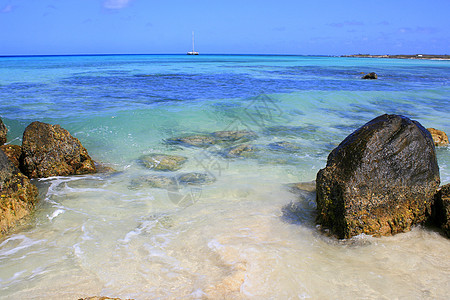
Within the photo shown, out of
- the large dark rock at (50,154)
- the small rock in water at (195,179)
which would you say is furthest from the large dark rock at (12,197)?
the small rock in water at (195,179)

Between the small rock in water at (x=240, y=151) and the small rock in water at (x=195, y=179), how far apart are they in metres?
1.36

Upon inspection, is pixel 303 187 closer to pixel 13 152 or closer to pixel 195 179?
pixel 195 179

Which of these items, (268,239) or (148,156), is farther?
(148,156)

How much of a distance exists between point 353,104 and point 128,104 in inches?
403

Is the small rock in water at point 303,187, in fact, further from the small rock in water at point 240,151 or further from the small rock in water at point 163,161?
the small rock in water at point 163,161

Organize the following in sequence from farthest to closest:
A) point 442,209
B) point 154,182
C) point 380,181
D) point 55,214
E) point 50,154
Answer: point 50,154
point 154,182
point 55,214
point 442,209
point 380,181

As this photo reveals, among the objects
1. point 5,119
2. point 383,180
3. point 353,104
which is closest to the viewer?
point 383,180

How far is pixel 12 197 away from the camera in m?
4.21

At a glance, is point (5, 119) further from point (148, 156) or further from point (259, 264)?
point (259, 264)

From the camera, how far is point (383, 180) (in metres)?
3.71

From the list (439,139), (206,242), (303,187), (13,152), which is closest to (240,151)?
(303,187)

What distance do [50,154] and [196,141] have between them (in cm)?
372

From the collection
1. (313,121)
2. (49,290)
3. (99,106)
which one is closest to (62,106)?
(99,106)

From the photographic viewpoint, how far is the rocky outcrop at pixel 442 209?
12.3ft
